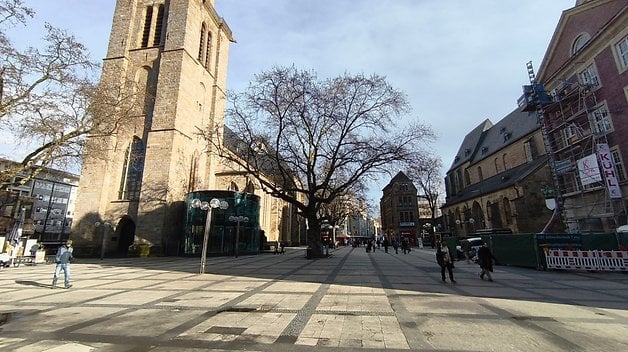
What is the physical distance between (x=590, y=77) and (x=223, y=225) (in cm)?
3391

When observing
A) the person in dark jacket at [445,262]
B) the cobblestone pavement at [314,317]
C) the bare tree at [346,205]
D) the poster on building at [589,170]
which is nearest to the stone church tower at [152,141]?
the bare tree at [346,205]

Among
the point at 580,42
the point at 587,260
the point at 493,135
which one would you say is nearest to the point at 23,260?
the point at 587,260

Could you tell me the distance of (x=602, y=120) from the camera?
22.5 metres

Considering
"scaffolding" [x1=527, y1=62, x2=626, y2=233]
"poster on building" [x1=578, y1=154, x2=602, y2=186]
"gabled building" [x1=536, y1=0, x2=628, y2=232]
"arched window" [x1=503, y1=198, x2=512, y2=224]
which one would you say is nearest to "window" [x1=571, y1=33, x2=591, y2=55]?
"gabled building" [x1=536, y1=0, x2=628, y2=232]

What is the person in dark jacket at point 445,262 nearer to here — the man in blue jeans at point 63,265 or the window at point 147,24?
the man in blue jeans at point 63,265

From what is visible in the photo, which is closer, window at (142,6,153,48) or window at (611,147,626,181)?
window at (611,147,626,181)

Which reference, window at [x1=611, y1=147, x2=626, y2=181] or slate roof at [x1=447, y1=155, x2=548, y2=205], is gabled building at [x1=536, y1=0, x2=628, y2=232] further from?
slate roof at [x1=447, y1=155, x2=548, y2=205]

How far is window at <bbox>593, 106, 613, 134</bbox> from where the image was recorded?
21850 millimetres

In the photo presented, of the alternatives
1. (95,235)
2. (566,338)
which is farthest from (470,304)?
(95,235)

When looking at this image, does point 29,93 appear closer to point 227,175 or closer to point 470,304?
point 470,304

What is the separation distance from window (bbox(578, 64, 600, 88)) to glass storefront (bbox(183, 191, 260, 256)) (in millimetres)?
30643

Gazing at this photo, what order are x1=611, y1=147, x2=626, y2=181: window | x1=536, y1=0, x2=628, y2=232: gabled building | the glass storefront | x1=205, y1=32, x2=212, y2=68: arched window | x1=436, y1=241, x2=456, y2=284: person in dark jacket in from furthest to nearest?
x1=205, y1=32, x2=212, y2=68: arched window, the glass storefront, x1=611, y1=147, x2=626, y2=181: window, x1=536, y1=0, x2=628, y2=232: gabled building, x1=436, y1=241, x2=456, y2=284: person in dark jacket

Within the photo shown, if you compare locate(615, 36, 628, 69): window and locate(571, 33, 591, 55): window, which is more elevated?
locate(571, 33, 591, 55): window

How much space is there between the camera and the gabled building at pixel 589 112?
20.6m
